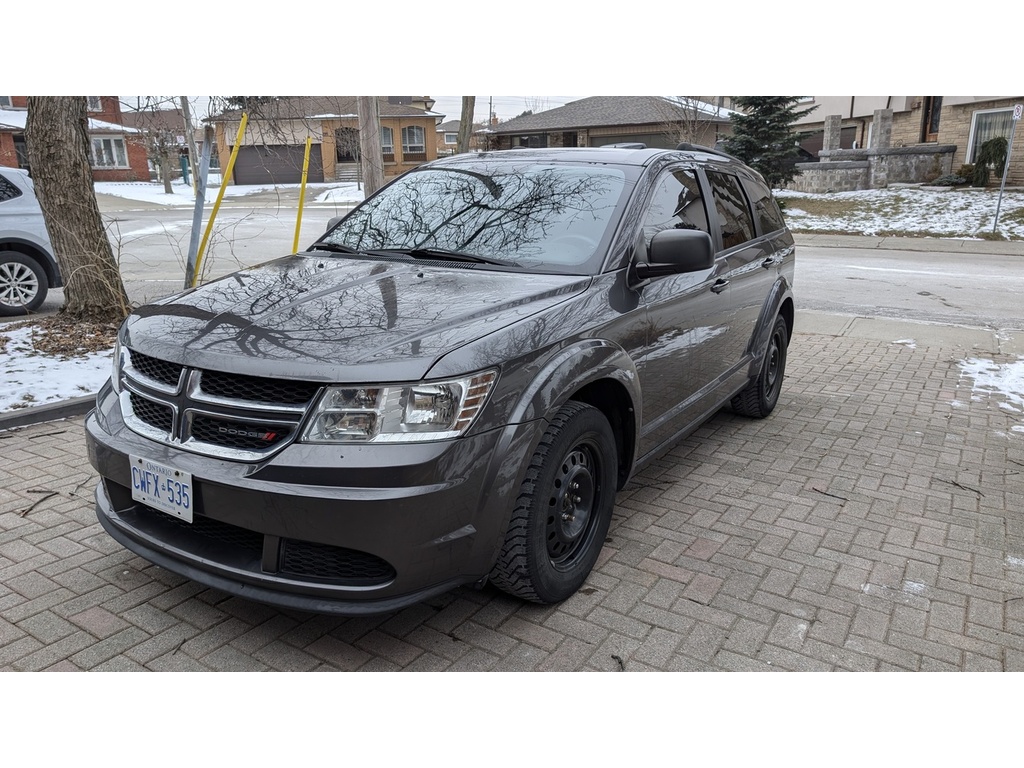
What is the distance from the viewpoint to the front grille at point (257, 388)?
2580 mm

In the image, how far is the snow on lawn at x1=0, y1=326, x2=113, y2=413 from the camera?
18.5 ft

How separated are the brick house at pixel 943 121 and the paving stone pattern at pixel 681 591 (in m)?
27.0

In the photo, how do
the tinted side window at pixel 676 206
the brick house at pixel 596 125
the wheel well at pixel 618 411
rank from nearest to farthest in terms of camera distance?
the wheel well at pixel 618 411 → the tinted side window at pixel 676 206 → the brick house at pixel 596 125

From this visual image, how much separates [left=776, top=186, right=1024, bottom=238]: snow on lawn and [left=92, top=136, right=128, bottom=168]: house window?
42.7 m

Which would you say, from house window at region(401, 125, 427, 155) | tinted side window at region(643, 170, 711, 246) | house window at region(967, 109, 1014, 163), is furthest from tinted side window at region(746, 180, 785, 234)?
house window at region(401, 125, 427, 155)

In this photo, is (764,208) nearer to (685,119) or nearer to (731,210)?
(731,210)

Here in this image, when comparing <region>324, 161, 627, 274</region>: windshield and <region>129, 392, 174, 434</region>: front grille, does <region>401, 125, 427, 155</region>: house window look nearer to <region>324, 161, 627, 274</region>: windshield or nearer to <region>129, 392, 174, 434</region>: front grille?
<region>324, 161, 627, 274</region>: windshield

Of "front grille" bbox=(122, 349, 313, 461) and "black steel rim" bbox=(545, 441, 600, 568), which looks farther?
"black steel rim" bbox=(545, 441, 600, 568)

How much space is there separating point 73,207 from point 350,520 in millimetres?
6259

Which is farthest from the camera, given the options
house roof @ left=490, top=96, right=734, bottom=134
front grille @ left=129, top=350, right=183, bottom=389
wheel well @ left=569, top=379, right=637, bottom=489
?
house roof @ left=490, top=96, right=734, bottom=134

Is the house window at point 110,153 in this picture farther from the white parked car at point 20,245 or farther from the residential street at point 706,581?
the residential street at point 706,581

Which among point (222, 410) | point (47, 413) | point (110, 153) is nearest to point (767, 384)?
point (222, 410)

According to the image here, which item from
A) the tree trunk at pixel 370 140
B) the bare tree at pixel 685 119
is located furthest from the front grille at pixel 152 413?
the bare tree at pixel 685 119

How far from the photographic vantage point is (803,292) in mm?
12289
